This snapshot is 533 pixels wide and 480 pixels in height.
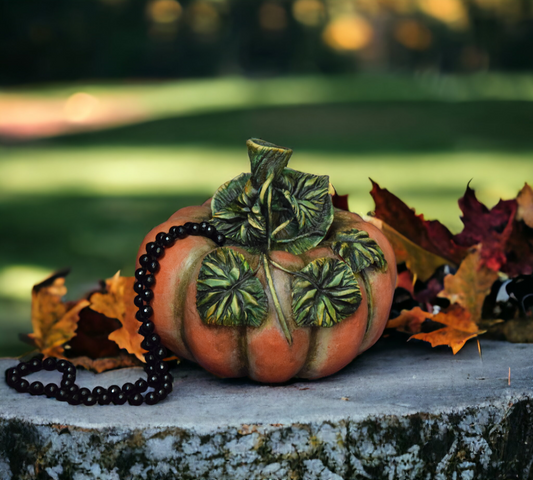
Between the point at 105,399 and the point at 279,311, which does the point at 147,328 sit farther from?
the point at 279,311

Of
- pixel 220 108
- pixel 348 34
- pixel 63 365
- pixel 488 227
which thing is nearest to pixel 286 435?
pixel 63 365

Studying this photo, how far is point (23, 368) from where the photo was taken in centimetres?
170

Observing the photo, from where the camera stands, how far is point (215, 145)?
8195 millimetres

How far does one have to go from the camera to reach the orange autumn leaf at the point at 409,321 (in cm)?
182

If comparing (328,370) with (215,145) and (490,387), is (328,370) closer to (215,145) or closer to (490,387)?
(490,387)

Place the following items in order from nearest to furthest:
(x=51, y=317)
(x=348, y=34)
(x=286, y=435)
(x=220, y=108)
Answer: (x=286, y=435)
(x=51, y=317)
(x=220, y=108)
(x=348, y=34)

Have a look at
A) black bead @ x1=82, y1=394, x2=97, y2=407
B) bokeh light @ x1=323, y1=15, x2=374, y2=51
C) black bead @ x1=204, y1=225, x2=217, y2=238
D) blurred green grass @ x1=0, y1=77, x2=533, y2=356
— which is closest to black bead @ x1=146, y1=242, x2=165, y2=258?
black bead @ x1=204, y1=225, x2=217, y2=238

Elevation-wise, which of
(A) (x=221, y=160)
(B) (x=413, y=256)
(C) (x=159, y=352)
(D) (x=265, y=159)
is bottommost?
(C) (x=159, y=352)

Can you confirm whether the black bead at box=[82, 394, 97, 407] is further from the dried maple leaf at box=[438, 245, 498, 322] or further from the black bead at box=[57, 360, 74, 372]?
the dried maple leaf at box=[438, 245, 498, 322]

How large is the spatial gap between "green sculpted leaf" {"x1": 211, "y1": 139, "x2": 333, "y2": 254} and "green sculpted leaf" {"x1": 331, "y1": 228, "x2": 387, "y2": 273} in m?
0.04

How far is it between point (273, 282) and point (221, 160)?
5.96 meters

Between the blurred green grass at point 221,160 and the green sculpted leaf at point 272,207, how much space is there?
63.5 inches

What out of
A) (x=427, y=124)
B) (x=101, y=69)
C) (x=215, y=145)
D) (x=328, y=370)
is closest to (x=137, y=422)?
(x=328, y=370)

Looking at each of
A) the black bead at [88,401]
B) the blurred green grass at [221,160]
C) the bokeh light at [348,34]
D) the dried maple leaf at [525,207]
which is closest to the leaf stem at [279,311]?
the black bead at [88,401]
